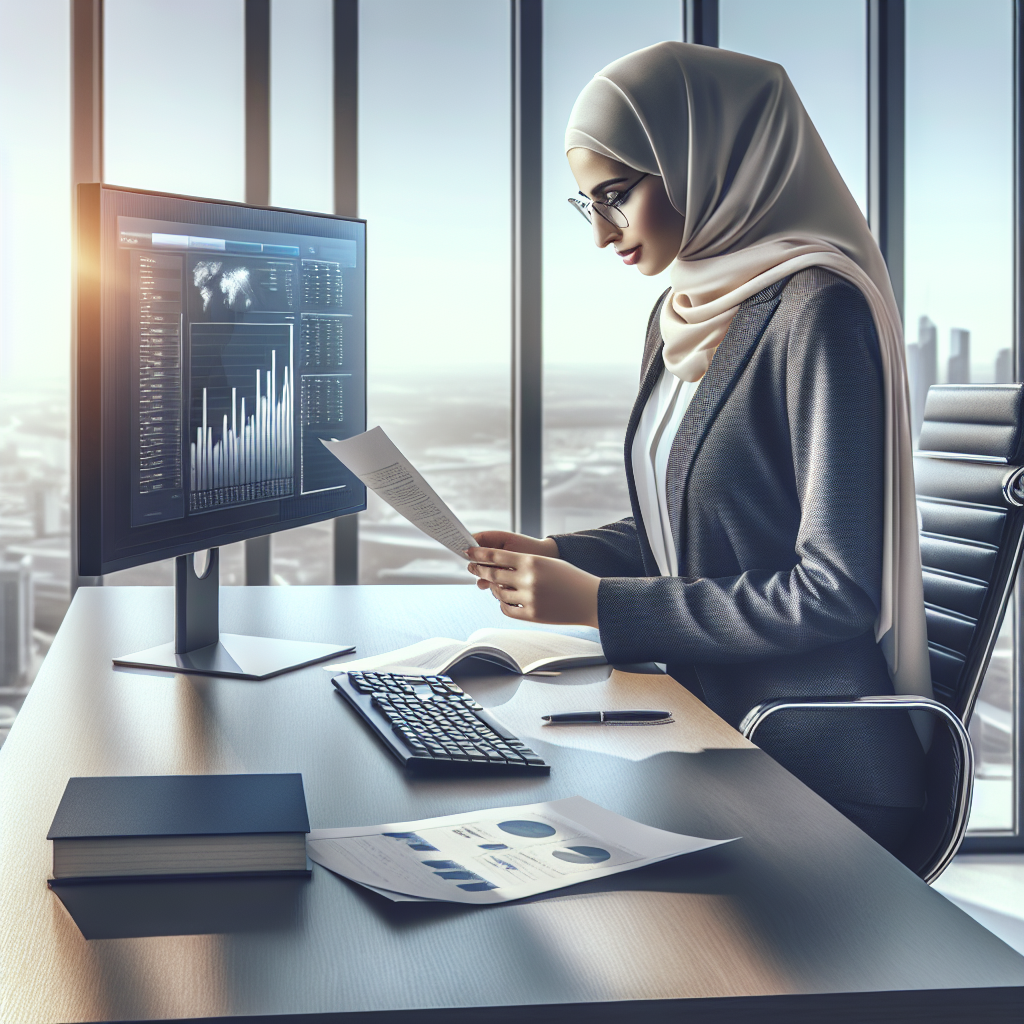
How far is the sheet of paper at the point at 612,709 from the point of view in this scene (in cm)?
108

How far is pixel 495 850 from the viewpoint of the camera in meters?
0.79

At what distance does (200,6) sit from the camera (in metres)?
2.44

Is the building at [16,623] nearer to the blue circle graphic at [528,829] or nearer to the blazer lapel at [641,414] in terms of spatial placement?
the blazer lapel at [641,414]

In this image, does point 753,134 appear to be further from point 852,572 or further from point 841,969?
point 841,969

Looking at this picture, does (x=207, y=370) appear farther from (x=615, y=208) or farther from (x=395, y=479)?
(x=615, y=208)

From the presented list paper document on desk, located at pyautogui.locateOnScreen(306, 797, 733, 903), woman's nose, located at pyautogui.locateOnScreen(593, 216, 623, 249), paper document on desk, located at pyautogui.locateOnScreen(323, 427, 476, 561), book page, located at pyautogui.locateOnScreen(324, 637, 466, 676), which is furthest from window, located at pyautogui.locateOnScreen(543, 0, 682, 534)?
paper document on desk, located at pyautogui.locateOnScreen(306, 797, 733, 903)

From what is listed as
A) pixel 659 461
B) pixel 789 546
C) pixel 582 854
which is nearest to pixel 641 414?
pixel 659 461

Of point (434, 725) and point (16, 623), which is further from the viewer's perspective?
point (16, 623)

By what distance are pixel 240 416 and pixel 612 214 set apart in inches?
24.7

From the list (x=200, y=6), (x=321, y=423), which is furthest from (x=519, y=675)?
(x=200, y=6)

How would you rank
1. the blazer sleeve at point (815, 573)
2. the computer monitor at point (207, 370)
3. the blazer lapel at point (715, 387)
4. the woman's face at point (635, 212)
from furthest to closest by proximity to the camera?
the woman's face at point (635, 212) < the blazer lapel at point (715, 387) < the blazer sleeve at point (815, 573) < the computer monitor at point (207, 370)

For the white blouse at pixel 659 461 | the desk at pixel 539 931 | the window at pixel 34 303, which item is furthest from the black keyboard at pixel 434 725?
the window at pixel 34 303

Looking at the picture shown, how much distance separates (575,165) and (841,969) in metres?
1.24

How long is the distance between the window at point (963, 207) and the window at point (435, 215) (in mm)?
1041
